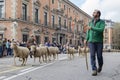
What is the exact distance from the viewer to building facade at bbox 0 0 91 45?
129ft

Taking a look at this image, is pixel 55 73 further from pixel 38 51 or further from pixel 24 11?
pixel 24 11

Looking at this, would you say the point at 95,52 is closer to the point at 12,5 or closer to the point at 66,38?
the point at 12,5

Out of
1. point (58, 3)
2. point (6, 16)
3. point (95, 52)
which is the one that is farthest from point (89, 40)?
point (58, 3)

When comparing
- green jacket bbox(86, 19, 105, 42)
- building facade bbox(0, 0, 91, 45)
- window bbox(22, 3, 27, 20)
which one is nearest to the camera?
green jacket bbox(86, 19, 105, 42)

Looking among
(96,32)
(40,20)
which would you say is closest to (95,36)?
(96,32)

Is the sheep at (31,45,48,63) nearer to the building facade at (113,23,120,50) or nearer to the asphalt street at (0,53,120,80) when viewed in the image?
the asphalt street at (0,53,120,80)

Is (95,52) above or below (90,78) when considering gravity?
above

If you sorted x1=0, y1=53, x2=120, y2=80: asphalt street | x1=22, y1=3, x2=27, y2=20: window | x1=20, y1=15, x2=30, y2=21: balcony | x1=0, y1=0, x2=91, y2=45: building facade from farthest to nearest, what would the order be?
x1=22, y1=3, x2=27, y2=20: window
x1=20, y1=15, x2=30, y2=21: balcony
x1=0, y1=0, x2=91, y2=45: building facade
x1=0, y1=53, x2=120, y2=80: asphalt street

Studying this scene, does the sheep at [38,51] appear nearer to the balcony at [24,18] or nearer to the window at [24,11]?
the balcony at [24,18]

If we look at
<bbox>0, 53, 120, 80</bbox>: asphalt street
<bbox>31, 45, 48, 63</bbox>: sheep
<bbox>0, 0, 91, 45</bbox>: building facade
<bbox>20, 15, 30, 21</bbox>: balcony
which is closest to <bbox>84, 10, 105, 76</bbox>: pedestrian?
<bbox>0, 53, 120, 80</bbox>: asphalt street

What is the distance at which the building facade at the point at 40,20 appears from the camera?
39.2m

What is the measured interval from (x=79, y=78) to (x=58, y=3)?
172 ft

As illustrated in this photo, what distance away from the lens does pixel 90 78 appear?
9.53 m

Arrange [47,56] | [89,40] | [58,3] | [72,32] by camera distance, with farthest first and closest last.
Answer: [72,32] → [58,3] → [47,56] → [89,40]
